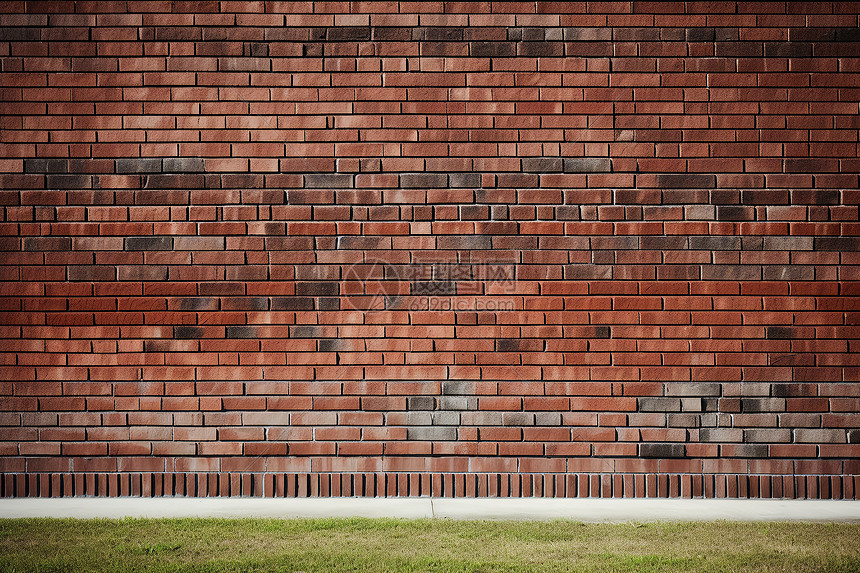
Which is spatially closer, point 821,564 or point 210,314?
point 821,564

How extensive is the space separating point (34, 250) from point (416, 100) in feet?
9.42

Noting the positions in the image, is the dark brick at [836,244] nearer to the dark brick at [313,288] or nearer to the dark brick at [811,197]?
the dark brick at [811,197]

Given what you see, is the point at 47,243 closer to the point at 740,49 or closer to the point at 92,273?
the point at 92,273

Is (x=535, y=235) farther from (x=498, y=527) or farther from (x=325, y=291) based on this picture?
(x=498, y=527)

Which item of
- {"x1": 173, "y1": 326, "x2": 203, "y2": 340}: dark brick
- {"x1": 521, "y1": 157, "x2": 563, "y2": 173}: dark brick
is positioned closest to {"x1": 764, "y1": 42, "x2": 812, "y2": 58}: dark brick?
{"x1": 521, "y1": 157, "x2": 563, "y2": 173}: dark brick

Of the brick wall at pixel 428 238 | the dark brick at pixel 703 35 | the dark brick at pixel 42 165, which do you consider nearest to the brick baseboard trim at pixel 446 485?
the brick wall at pixel 428 238

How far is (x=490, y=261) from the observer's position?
14.7 feet

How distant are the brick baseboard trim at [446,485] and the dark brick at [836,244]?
1.57 metres

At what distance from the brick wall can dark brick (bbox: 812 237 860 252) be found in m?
0.02

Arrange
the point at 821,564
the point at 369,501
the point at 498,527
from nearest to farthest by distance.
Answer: the point at 821,564 → the point at 498,527 → the point at 369,501

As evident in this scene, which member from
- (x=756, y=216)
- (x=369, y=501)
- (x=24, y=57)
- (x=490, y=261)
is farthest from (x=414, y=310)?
(x=24, y=57)

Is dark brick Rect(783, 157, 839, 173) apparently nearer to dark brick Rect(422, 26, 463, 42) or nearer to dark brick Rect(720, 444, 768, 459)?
dark brick Rect(720, 444, 768, 459)

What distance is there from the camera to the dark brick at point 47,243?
4.47 m

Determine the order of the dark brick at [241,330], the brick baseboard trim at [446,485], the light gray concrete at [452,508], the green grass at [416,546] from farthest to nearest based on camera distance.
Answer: the dark brick at [241,330], the brick baseboard trim at [446,485], the light gray concrete at [452,508], the green grass at [416,546]
